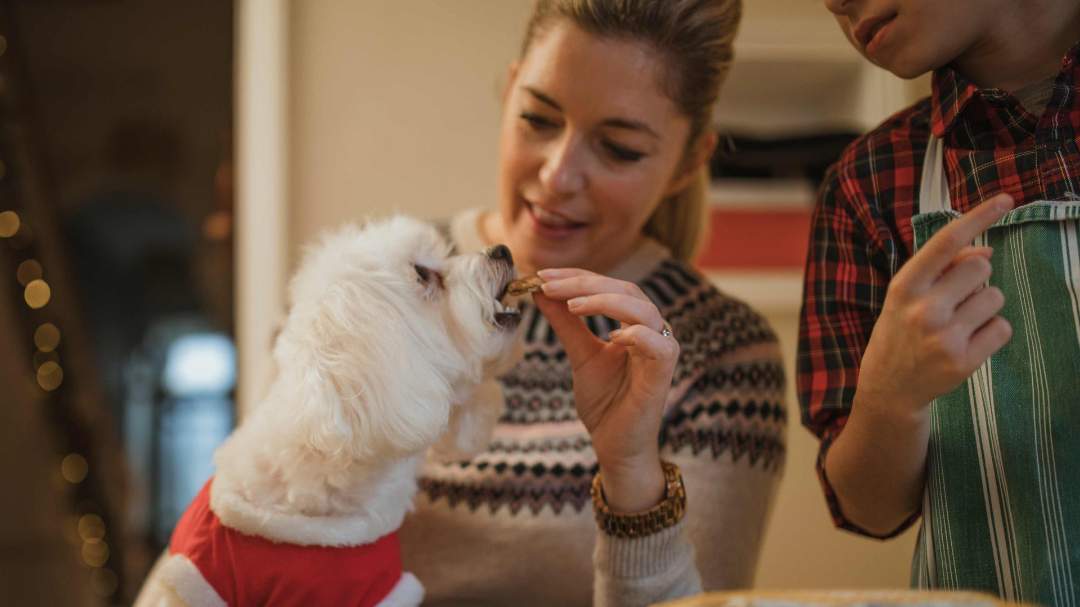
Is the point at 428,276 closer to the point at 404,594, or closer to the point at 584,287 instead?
the point at 584,287

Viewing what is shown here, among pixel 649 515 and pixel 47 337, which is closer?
pixel 649 515

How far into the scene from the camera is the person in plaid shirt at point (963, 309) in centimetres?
78

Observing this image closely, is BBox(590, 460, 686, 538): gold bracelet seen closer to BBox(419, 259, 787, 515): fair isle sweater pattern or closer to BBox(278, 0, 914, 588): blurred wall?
BBox(419, 259, 787, 515): fair isle sweater pattern

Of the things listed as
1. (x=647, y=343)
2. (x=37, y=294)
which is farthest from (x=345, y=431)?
(x=37, y=294)

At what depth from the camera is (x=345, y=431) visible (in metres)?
0.97

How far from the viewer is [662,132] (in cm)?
130

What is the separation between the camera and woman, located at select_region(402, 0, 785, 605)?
1.24 metres

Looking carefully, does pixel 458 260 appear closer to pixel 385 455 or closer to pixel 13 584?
pixel 385 455

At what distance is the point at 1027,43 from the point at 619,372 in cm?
56

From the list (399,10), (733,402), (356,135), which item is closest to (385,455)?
(733,402)

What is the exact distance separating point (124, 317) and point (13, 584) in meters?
1.54

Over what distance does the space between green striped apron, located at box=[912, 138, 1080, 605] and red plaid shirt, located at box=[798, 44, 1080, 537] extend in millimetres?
57

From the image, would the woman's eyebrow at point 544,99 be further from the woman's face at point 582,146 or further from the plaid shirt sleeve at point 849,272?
the plaid shirt sleeve at point 849,272

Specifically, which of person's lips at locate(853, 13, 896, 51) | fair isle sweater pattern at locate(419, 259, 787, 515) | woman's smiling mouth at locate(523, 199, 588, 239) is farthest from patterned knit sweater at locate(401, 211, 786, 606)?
person's lips at locate(853, 13, 896, 51)
